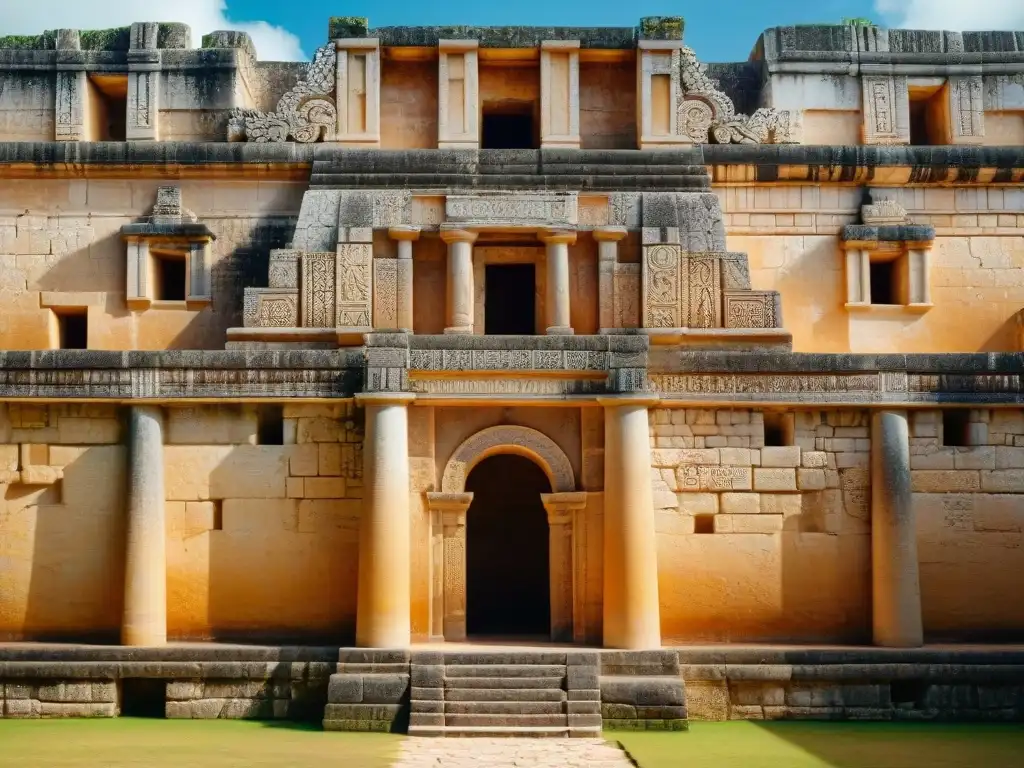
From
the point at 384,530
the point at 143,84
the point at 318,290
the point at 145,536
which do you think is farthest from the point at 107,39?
the point at 384,530

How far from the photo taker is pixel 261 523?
17203 mm

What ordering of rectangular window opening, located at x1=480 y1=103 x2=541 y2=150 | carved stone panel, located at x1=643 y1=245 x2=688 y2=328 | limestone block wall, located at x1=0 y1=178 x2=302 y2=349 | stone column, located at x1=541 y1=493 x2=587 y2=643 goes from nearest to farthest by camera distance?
1. stone column, located at x1=541 y1=493 x2=587 y2=643
2. carved stone panel, located at x1=643 y1=245 x2=688 y2=328
3. limestone block wall, located at x1=0 y1=178 x2=302 y2=349
4. rectangular window opening, located at x1=480 y1=103 x2=541 y2=150

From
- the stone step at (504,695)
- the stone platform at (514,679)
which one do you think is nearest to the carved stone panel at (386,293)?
the stone platform at (514,679)

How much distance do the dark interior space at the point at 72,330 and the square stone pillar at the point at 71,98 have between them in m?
3.15

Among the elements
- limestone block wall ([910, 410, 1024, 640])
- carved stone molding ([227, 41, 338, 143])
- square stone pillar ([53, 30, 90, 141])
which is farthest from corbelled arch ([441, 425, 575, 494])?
square stone pillar ([53, 30, 90, 141])

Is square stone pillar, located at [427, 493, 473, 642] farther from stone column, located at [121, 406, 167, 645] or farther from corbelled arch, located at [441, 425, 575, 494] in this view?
stone column, located at [121, 406, 167, 645]

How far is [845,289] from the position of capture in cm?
2134

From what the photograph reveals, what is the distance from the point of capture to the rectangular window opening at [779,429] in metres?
17.5

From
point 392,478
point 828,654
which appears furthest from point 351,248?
point 828,654

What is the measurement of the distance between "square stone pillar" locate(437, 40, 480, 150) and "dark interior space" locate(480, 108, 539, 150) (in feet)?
4.56

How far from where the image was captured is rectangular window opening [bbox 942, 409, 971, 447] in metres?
17.6

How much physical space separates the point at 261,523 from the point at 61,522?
2.77 m

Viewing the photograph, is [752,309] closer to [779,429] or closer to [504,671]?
[779,429]

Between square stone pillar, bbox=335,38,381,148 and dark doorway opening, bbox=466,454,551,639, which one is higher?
square stone pillar, bbox=335,38,381,148
